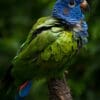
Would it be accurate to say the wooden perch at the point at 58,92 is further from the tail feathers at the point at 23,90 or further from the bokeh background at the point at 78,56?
the bokeh background at the point at 78,56

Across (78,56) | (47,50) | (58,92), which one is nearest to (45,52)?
(47,50)

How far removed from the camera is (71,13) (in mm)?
2029

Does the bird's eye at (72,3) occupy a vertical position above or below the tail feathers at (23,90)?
above

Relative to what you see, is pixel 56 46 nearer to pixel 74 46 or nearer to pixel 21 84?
pixel 74 46

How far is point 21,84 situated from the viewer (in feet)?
6.57

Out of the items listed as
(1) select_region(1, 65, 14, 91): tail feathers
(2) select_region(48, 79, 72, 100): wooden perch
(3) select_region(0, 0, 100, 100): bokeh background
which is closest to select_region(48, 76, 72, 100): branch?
(2) select_region(48, 79, 72, 100): wooden perch

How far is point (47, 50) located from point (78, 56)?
1189mm

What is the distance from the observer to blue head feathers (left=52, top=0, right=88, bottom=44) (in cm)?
200

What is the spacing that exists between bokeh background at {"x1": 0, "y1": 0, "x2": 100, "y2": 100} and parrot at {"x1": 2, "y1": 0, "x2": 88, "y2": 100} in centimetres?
95

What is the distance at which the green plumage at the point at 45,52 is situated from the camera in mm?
1978

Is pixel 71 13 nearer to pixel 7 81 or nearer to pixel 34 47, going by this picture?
pixel 34 47

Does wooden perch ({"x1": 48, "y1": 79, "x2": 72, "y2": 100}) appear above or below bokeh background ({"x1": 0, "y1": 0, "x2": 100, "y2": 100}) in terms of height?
above

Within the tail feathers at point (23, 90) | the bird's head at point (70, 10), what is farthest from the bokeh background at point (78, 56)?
the tail feathers at point (23, 90)

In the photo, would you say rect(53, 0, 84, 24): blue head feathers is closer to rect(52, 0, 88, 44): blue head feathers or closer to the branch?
rect(52, 0, 88, 44): blue head feathers
